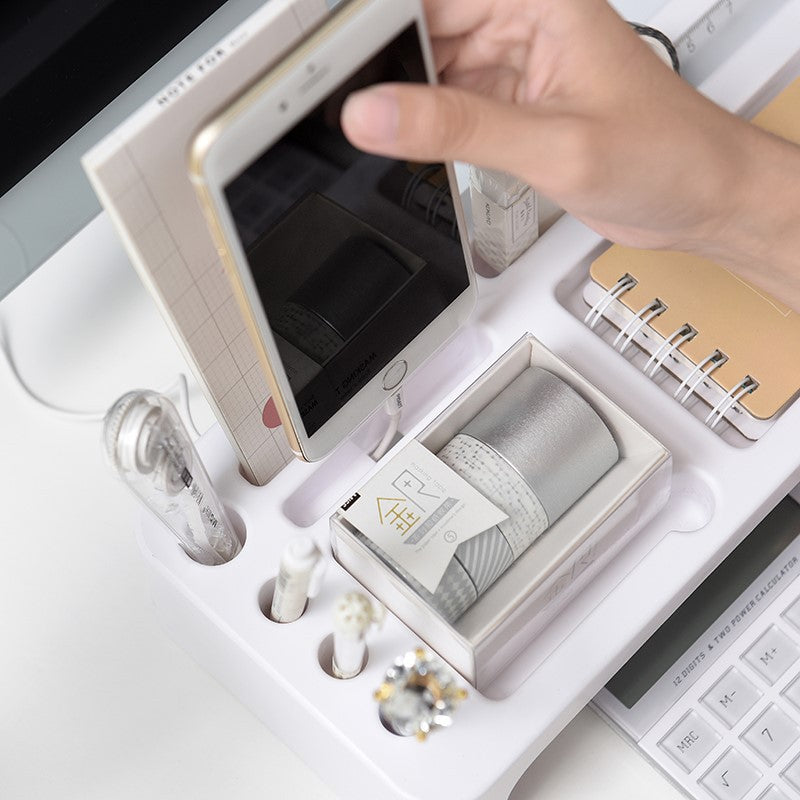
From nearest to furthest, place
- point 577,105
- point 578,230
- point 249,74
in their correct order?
1. point 249,74
2. point 577,105
3. point 578,230

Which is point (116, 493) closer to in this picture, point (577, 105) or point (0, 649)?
point (0, 649)

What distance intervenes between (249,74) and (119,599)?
39 centimetres

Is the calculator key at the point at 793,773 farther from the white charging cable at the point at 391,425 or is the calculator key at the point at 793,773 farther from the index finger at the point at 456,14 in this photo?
the index finger at the point at 456,14

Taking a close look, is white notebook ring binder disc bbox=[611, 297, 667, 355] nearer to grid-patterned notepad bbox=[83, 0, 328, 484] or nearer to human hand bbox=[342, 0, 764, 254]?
human hand bbox=[342, 0, 764, 254]

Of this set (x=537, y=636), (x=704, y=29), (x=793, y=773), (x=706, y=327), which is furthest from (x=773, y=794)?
(x=704, y=29)

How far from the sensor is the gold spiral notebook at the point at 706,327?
677mm

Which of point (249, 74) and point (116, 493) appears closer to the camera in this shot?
point (249, 74)

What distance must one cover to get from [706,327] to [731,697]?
22 centimetres

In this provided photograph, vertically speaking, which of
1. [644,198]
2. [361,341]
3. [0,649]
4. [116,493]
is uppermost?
[644,198]

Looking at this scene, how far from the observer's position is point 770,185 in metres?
0.68

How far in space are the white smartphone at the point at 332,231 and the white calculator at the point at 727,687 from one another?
23 centimetres

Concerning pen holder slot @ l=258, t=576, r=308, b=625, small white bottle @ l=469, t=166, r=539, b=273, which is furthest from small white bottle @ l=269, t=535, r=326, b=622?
small white bottle @ l=469, t=166, r=539, b=273

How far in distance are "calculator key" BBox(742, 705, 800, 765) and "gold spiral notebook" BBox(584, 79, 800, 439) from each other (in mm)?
163

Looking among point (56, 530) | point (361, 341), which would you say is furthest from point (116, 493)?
point (361, 341)
